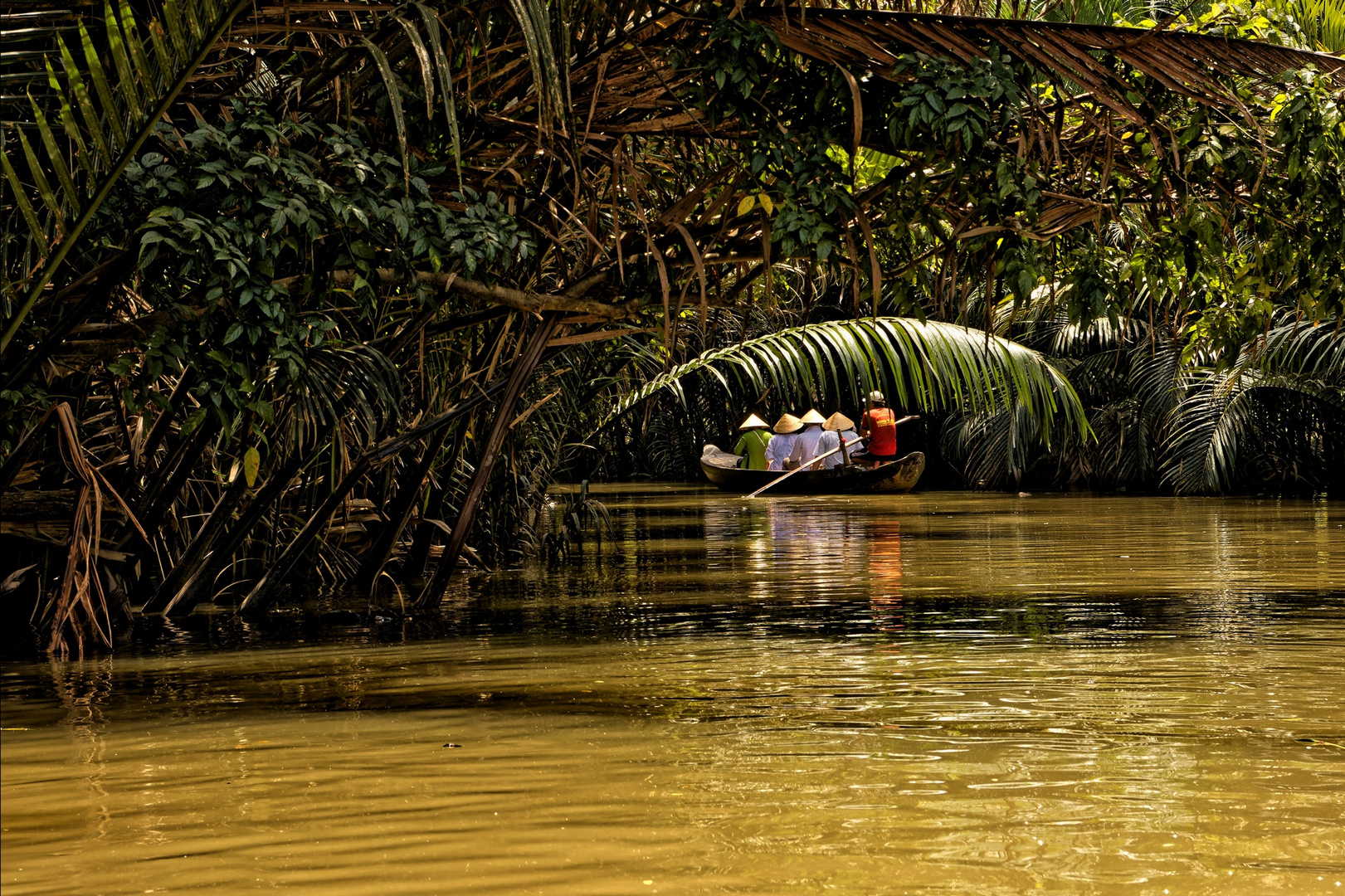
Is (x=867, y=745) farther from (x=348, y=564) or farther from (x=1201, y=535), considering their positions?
(x=1201, y=535)

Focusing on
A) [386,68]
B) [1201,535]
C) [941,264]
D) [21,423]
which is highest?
[386,68]

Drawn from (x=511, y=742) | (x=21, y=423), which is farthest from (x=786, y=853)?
(x=21, y=423)

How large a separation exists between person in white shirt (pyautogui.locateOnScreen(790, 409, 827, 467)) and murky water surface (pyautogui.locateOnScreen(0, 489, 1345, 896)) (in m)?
14.9

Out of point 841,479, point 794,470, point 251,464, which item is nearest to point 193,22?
point 251,464

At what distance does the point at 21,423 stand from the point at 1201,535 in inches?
371

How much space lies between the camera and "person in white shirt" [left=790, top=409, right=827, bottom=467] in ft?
76.0

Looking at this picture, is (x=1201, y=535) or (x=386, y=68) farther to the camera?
(x=1201, y=535)

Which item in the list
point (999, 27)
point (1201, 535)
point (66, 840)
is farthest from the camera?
point (1201, 535)

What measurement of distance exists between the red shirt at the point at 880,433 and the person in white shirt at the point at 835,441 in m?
0.32

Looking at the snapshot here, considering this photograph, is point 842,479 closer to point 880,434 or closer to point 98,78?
point 880,434

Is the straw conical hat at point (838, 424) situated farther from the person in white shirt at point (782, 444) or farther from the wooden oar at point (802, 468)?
the person in white shirt at point (782, 444)

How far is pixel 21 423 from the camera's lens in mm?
5965

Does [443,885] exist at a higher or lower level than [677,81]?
lower

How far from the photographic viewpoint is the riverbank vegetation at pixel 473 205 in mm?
4832
